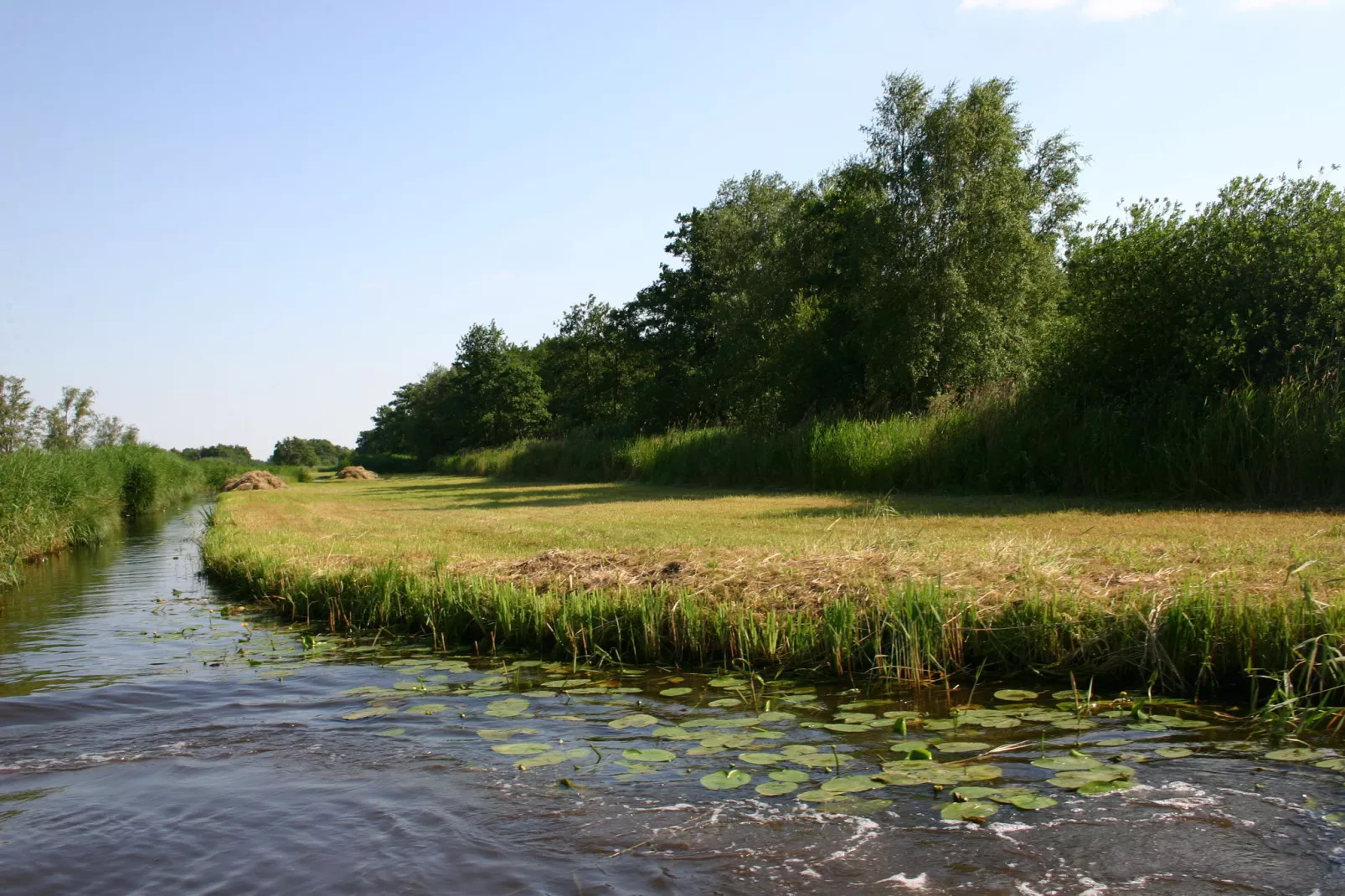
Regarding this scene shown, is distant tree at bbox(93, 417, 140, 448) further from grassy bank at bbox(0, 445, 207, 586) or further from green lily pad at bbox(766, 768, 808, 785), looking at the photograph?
green lily pad at bbox(766, 768, 808, 785)

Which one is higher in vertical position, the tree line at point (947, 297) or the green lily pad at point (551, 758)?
the tree line at point (947, 297)

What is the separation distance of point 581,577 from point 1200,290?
39.0 feet

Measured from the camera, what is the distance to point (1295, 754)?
4.39m

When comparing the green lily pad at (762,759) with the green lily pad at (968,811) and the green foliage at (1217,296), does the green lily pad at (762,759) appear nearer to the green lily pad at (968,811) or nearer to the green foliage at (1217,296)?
the green lily pad at (968,811)

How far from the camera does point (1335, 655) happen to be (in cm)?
499

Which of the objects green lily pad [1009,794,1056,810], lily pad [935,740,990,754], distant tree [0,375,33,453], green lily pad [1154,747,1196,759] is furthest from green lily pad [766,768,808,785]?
distant tree [0,375,33,453]

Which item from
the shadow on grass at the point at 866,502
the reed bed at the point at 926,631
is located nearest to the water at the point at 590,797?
the reed bed at the point at 926,631

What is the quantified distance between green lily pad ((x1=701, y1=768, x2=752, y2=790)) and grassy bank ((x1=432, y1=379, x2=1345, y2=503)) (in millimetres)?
10992

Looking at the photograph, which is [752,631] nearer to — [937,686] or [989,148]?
[937,686]

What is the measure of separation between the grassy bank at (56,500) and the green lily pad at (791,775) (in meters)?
12.5

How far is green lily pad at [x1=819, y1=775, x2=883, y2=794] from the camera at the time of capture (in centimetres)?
414

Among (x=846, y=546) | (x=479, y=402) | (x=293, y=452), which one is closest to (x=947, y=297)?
(x=846, y=546)

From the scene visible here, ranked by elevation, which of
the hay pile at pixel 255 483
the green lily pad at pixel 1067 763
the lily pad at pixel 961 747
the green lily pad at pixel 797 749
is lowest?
the green lily pad at pixel 797 749

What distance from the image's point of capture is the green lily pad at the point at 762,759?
4520 mm
